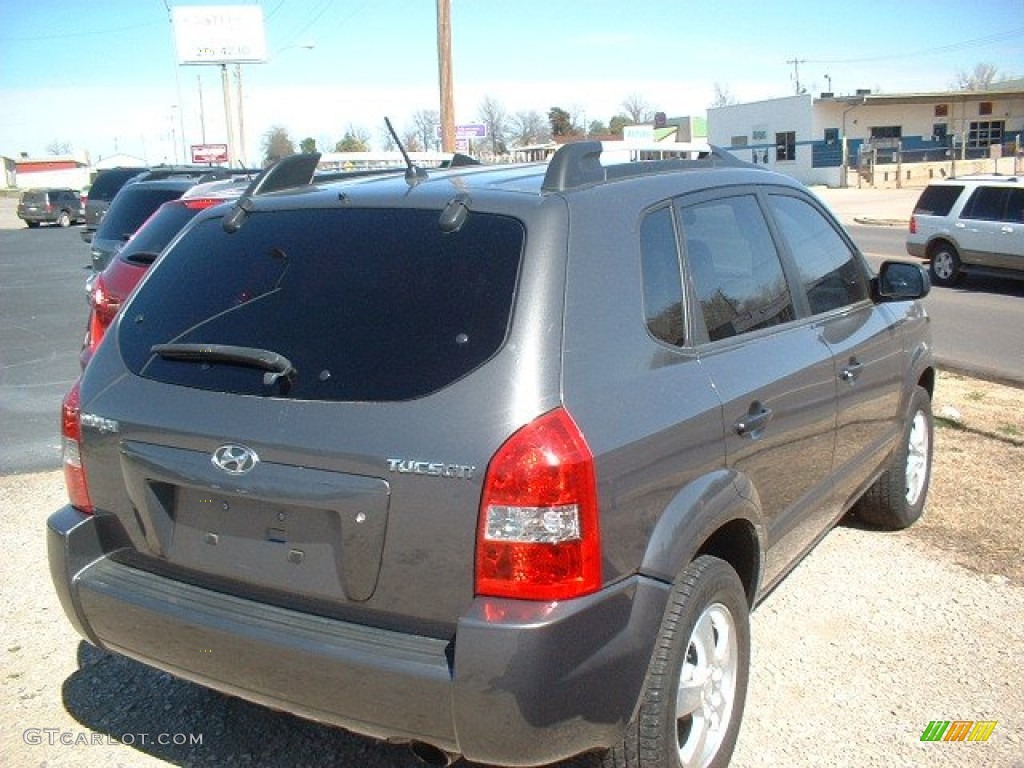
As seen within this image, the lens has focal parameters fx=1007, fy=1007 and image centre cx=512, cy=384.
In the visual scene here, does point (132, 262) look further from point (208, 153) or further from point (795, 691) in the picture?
point (208, 153)

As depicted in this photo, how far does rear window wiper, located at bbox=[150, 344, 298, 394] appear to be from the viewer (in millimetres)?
2650

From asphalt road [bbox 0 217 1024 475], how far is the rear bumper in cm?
446

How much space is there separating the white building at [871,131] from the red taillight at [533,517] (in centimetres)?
5111

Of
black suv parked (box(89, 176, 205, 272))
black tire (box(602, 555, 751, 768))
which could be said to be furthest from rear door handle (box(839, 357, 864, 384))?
black suv parked (box(89, 176, 205, 272))

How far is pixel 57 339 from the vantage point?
1207cm

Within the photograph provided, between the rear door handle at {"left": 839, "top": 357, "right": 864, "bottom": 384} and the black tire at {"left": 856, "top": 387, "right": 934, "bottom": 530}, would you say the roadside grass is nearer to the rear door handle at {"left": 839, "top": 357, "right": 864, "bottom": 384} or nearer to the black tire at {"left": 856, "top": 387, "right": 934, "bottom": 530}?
the black tire at {"left": 856, "top": 387, "right": 934, "bottom": 530}

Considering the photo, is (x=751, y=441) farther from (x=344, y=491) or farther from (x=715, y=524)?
(x=344, y=491)

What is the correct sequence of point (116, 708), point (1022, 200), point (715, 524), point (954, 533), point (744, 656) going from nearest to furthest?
1. point (715, 524)
2. point (744, 656)
3. point (116, 708)
4. point (954, 533)
5. point (1022, 200)

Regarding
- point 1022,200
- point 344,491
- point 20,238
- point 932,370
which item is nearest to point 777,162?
point 20,238

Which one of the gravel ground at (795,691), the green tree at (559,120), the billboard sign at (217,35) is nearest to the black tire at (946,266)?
the gravel ground at (795,691)

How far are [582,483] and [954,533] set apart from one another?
138 inches

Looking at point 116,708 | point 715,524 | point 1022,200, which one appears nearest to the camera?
point 715,524

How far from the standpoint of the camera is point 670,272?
305 cm

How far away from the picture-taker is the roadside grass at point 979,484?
16.1ft
